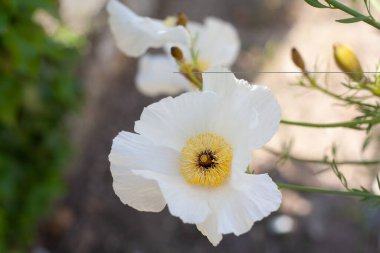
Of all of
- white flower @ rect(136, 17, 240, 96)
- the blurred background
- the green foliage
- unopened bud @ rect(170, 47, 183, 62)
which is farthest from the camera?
the blurred background

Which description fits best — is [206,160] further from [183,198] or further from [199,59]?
[199,59]

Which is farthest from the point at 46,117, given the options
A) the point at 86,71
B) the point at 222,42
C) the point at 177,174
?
the point at 177,174

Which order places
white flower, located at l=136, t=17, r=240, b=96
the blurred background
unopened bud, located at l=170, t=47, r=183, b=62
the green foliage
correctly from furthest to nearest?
the blurred background
the green foliage
white flower, located at l=136, t=17, r=240, b=96
unopened bud, located at l=170, t=47, r=183, b=62

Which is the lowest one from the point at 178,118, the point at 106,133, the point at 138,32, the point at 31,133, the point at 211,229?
the point at 106,133

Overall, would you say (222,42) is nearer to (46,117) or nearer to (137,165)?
(137,165)

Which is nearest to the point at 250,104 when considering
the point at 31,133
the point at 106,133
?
the point at 31,133

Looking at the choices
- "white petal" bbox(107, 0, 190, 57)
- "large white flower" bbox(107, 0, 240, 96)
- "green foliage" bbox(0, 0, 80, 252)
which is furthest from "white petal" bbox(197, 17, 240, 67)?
"green foliage" bbox(0, 0, 80, 252)

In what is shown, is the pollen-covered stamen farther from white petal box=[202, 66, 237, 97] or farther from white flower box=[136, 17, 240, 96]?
white flower box=[136, 17, 240, 96]

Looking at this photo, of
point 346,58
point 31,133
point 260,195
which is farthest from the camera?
point 31,133
